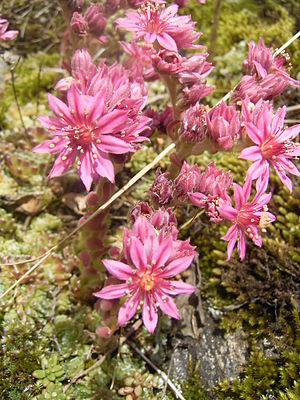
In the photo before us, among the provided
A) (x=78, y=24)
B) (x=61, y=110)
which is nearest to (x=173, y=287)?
(x=61, y=110)

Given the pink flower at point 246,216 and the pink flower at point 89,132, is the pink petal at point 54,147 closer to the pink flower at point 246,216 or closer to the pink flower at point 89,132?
the pink flower at point 89,132

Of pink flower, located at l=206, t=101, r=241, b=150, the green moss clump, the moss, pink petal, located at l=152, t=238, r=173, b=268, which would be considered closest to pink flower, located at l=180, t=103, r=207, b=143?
pink flower, located at l=206, t=101, r=241, b=150

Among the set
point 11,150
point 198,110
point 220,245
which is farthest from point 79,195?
point 198,110

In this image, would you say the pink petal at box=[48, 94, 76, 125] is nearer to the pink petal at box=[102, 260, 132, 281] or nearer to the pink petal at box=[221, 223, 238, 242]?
the pink petal at box=[102, 260, 132, 281]

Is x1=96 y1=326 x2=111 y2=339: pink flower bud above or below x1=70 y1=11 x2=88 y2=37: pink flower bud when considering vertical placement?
below

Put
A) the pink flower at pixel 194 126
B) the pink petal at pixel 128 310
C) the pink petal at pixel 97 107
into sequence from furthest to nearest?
the pink flower at pixel 194 126 → the pink petal at pixel 97 107 → the pink petal at pixel 128 310

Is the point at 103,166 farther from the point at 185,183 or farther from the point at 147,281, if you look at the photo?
the point at 147,281

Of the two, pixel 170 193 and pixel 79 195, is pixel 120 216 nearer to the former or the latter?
pixel 79 195

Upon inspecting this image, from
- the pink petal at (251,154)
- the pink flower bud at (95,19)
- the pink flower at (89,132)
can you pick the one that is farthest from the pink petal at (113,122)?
the pink flower bud at (95,19)
